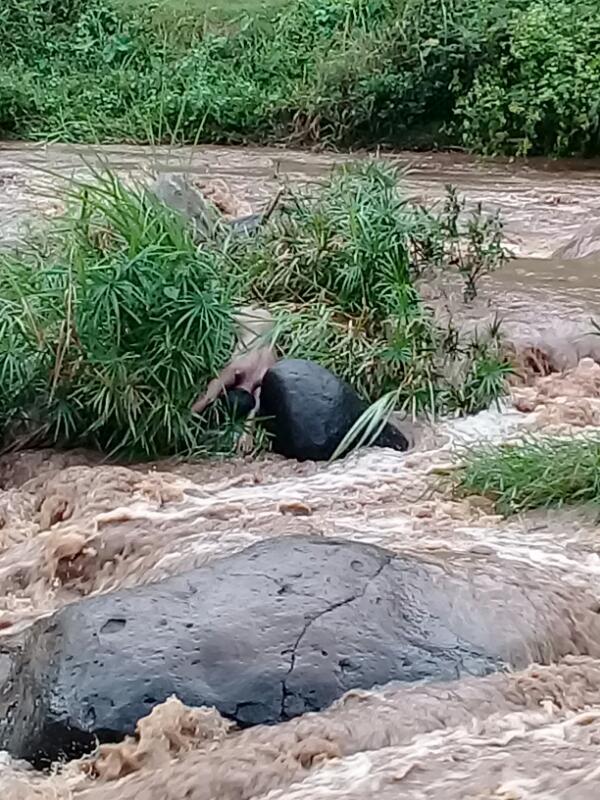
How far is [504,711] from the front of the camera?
4262 mm

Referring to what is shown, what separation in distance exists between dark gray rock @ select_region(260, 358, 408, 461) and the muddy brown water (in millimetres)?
130

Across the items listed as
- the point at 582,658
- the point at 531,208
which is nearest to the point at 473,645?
the point at 582,658

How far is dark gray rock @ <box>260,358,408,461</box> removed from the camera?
720 centimetres

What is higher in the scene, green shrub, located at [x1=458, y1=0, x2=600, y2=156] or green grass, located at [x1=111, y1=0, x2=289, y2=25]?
green grass, located at [x1=111, y1=0, x2=289, y2=25]

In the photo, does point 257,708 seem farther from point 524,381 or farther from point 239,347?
point 524,381

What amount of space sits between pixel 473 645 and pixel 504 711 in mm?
386

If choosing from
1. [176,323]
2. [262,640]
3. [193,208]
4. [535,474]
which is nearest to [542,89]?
[193,208]

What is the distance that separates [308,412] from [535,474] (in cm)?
140

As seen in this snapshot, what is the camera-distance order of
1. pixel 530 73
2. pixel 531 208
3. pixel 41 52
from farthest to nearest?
pixel 41 52 < pixel 530 73 < pixel 531 208

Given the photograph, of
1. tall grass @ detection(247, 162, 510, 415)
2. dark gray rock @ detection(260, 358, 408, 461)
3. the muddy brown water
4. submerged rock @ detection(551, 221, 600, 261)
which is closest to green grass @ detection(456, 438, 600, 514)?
the muddy brown water

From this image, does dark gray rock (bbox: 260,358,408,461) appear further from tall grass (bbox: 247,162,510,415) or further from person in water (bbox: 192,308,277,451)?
tall grass (bbox: 247,162,510,415)

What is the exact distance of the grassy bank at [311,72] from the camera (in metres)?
15.4

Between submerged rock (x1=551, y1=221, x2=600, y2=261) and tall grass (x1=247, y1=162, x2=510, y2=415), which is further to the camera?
submerged rock (x1=551, y1=221, x2=600, y2=261)

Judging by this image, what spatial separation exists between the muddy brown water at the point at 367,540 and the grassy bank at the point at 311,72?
448 cm
